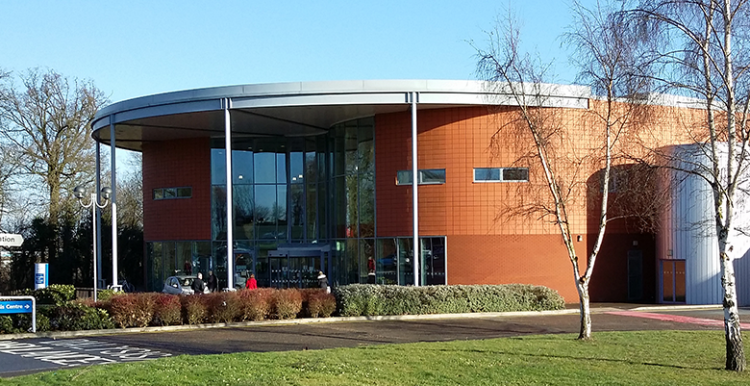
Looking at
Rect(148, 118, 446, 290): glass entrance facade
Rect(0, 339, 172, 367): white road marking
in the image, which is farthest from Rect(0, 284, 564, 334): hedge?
Rect(148, 118, 446, 290): glass entrance facade

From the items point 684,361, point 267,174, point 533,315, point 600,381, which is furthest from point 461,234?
point 600,381

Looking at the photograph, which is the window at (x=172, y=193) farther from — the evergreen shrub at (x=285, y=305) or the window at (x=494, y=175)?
the evergreen shrub at (x=285, y=305)

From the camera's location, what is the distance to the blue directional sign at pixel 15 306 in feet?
61.4

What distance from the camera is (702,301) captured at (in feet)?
91.0

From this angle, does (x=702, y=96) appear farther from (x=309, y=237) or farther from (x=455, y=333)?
(x=309, y=237)

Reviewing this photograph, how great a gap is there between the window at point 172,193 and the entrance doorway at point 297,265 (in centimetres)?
465

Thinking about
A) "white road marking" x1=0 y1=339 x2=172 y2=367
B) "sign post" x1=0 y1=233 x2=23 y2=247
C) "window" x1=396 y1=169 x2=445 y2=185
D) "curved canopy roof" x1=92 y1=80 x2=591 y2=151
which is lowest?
"white road marking" x1=0 y1=339 x2=172 y2=367

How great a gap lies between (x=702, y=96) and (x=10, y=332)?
52.3ft

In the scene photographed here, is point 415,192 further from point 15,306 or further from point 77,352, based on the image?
point 77,352

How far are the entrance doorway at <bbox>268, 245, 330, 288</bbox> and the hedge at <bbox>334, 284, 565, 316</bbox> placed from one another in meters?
10.6

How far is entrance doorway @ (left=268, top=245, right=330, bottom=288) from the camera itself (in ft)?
114

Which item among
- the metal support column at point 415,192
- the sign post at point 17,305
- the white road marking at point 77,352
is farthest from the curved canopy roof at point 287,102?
the white road marking at point 77,352

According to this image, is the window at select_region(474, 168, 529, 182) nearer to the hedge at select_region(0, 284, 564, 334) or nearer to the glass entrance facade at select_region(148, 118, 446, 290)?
the hedge at select_region(0, 284, 564, 334)

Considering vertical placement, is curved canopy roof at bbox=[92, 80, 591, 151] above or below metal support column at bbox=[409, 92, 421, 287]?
above
